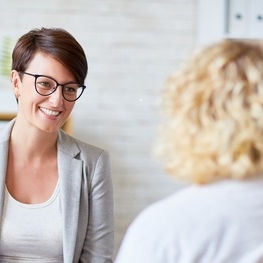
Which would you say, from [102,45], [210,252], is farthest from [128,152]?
[210,252]

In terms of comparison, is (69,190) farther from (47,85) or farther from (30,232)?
(47,85)

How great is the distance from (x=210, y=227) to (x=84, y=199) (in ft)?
2.17

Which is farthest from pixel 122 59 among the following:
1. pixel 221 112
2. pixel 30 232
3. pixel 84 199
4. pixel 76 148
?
pixel 221 112

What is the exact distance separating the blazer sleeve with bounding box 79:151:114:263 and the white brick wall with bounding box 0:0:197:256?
19.6 inches

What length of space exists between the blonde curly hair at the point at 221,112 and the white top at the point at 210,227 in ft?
0.09

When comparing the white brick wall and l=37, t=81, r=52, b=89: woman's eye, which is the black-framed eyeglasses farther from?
the white brick wall

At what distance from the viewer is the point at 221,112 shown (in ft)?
2.38

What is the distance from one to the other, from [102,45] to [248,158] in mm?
1164

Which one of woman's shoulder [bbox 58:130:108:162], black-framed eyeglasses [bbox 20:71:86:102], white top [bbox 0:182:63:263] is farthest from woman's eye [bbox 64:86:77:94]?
white top [bbox 0:182:63:263]

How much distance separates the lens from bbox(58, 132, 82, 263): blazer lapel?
1270 mm

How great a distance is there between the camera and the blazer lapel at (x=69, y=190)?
127cm

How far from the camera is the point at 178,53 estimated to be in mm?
1821

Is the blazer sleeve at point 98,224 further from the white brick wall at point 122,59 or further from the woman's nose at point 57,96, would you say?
the white brick wall at point 122,59

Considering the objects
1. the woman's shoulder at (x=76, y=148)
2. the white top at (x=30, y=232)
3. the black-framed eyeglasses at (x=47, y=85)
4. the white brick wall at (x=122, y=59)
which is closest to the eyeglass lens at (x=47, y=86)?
the black-framed eyeglasses at (x=47, y=85)
